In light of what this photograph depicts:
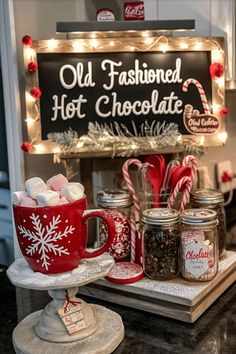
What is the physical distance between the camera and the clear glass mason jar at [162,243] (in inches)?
42.3

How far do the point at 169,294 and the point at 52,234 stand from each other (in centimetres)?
33

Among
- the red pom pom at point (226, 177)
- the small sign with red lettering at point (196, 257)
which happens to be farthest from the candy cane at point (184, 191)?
the red pom pom at point (226, 177)

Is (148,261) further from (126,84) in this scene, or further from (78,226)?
(126,84)

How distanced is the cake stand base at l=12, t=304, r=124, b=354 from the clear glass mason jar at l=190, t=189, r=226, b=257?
38 centimetres

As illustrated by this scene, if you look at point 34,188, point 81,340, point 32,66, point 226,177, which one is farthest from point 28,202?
point 226,177

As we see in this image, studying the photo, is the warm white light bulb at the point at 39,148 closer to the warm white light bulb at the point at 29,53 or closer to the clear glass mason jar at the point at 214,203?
the warm white light bulb at the point at 29,53

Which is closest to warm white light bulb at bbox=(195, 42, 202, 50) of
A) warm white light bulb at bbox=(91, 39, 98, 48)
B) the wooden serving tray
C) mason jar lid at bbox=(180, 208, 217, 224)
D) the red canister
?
the red canister

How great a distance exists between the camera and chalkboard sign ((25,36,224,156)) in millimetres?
1259

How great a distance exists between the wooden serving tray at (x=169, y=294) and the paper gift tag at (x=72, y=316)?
7.4 inches

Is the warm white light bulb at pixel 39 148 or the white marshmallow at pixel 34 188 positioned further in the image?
the warm white light bulb at pixel 39 148

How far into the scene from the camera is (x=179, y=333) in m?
0.96

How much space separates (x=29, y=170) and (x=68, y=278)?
22.8 inches

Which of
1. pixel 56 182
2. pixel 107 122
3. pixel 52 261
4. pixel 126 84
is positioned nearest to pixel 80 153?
pixel 107 122

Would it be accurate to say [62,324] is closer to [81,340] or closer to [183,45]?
[81,340]
